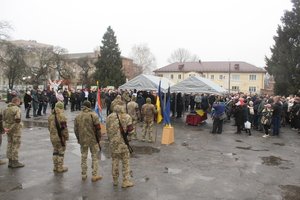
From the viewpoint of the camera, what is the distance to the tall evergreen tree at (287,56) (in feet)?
120

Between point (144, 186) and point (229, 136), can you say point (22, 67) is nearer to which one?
point (229, 136)

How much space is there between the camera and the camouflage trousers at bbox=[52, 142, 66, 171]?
819cm

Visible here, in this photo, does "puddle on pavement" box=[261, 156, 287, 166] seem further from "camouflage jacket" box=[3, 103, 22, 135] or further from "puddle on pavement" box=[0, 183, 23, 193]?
"camouflage jacket" box=[3, 103, 22, 135]

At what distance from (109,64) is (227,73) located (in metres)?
33.3

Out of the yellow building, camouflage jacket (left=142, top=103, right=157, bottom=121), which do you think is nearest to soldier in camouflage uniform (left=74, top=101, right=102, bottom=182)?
camouflage jacket (left=142, top=103, right=157, bottom=121)

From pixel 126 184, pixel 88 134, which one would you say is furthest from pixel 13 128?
pixel 126 184

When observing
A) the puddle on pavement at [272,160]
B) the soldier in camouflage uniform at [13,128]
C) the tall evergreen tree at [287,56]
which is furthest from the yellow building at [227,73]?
the soldier in camouflage uniform at [13,128]

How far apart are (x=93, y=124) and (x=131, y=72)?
80542 millimetres

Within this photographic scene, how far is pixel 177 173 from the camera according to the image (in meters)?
8.74

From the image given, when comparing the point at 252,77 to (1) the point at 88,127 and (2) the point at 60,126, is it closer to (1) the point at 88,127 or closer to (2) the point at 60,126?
(2) the point at 60,126

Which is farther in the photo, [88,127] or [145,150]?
[145,150]

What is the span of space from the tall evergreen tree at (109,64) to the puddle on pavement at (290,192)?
168ft

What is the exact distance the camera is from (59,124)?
8141mm

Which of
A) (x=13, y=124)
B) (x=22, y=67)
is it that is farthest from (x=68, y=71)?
(x=13, y=124)
